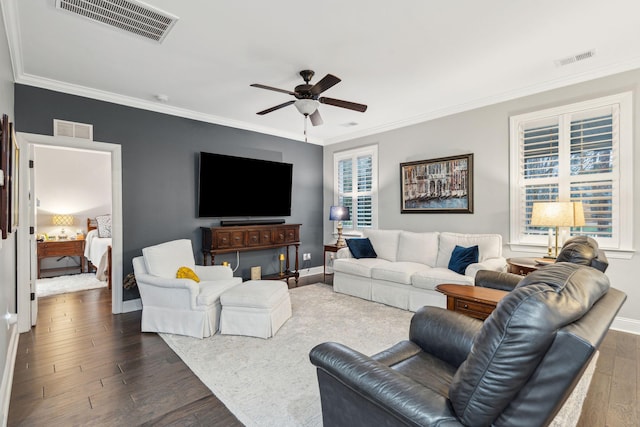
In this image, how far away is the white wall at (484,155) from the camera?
3305mm

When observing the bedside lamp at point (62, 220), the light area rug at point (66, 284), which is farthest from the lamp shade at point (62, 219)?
the light area rug at point (66, 284)

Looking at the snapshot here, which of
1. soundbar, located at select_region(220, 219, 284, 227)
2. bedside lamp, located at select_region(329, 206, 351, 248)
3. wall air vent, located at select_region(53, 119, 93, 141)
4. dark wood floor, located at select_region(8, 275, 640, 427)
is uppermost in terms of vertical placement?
wall air vent, located at select_region(53, 119, 93, 141)

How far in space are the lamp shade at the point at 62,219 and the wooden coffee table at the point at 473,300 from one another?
7605mm

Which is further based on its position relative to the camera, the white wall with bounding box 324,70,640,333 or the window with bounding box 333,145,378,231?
the window with bounding box 333,145,378,231

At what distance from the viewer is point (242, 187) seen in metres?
5.19

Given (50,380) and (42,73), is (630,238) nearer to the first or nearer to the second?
(50,380)

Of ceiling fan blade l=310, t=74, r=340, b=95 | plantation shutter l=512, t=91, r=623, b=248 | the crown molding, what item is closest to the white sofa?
plantation shutter l=512, t=91, r=623, b=248

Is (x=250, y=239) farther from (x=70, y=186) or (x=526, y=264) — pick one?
(x=70, y=186)

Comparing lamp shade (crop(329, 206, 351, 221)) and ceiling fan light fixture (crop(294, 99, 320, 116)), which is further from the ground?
ceiling fan light fixture (crop(294, 99, 320, 116))

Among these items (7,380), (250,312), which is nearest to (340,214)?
(250,312)

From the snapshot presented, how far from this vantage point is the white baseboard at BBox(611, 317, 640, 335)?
3.28m

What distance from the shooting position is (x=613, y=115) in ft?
11.0

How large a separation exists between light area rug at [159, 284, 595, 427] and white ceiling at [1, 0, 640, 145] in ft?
8.99

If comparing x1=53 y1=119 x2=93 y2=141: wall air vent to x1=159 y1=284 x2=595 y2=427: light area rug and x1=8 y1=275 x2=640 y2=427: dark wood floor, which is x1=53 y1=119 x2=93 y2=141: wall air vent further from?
x1=159 y1=284 x2=595 y2=427: light area rug
